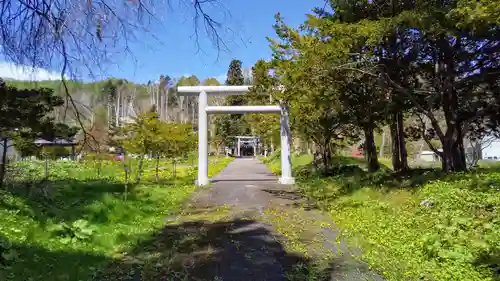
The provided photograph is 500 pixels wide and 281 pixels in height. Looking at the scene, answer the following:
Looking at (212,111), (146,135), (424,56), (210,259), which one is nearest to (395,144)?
(424,56)

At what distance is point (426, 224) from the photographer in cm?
726

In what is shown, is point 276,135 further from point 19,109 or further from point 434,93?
point 19,109

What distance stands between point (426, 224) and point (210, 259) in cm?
385

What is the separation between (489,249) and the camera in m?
5.34

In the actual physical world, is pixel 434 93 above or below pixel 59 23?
above

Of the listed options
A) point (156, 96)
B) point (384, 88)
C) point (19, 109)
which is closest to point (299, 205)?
point (384, 88)

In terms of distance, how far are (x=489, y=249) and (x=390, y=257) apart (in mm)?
1202

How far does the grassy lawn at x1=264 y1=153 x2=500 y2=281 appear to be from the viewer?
510cm

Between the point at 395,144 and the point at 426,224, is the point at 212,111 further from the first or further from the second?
the point at 426,224

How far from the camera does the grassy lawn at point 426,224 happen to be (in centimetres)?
510

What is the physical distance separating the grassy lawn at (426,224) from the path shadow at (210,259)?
1.21 metres

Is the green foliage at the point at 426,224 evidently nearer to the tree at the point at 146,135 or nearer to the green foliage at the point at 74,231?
the green foliage at the point at 74,231

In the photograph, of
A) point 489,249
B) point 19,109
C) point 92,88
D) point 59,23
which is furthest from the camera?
point 19,109

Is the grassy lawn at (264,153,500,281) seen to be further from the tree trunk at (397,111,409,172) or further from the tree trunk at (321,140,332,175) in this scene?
the tree trunk at (321,140,332,175)
